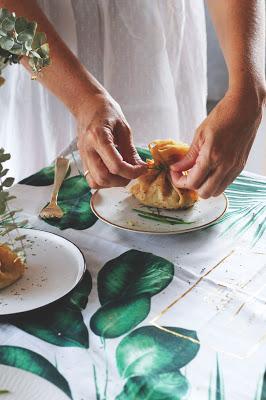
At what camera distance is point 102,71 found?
137cm

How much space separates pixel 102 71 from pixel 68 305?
0.76 metres

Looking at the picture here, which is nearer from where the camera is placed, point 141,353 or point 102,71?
point 141,353

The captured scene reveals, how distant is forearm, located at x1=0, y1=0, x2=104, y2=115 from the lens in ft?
→ 3.38

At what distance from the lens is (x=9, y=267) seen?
0.78 meters

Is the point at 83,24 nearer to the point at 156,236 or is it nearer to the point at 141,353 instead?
the point at 156,236

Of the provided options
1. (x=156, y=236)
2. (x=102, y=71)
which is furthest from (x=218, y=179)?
(x=102, y=71)

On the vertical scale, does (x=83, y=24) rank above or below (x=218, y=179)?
above

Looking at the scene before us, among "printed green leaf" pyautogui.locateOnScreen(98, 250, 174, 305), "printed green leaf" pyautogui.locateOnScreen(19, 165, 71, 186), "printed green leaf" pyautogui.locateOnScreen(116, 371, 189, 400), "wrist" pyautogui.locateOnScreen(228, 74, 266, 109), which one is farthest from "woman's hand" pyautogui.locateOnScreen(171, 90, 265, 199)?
"printed green leaf" pyautogui.locateOnScreen(116, 371, 189, 400)

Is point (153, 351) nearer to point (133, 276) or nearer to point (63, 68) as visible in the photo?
point (133, 276)

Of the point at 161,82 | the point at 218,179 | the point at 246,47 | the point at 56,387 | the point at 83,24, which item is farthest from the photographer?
the point at 161,82

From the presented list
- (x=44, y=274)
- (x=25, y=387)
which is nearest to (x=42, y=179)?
(x=44, y=274)

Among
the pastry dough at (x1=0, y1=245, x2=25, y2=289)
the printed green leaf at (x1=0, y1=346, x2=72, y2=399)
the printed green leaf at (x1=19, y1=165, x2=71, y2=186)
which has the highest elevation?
the pastry dough at (x1=0, y1=245, x2=25, y2=289)

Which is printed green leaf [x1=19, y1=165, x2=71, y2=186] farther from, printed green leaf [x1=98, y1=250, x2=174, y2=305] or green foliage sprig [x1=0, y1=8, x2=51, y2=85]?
green foliage sprig [x1=0, y1=8, x2=51, y2=85]

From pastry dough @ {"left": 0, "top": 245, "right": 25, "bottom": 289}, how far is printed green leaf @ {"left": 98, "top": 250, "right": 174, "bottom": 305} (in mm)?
108
